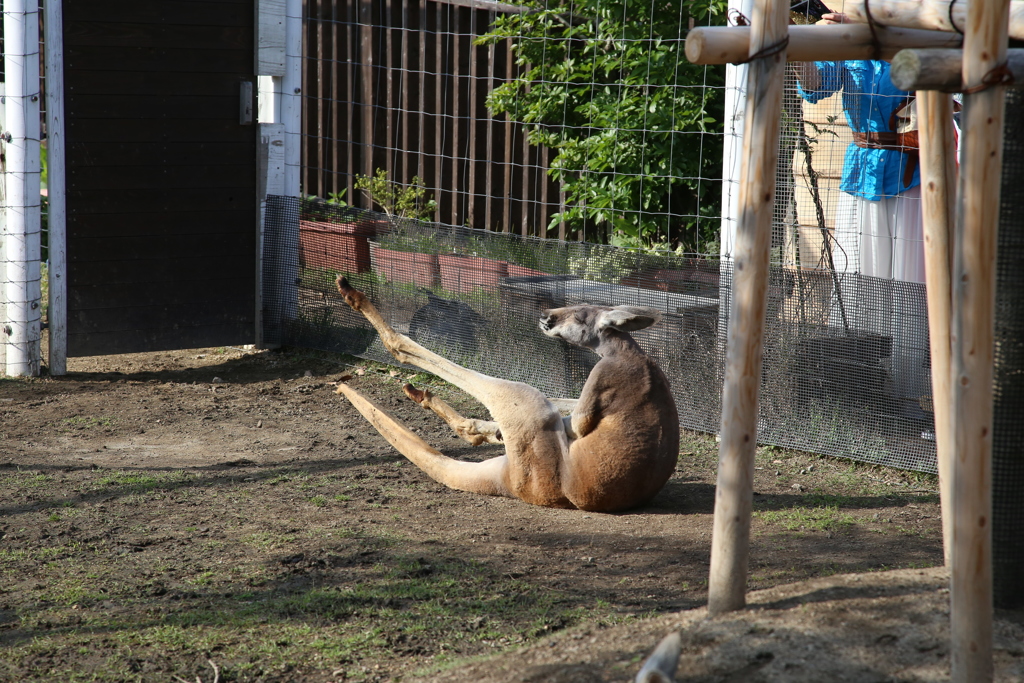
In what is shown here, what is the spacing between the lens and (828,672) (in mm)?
2596

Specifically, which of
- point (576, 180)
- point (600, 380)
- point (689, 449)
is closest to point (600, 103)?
point (576, 180)

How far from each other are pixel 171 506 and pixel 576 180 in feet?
15.6

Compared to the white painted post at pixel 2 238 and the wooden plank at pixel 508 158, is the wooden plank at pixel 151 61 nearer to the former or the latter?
the white painted post at pixel 2 238

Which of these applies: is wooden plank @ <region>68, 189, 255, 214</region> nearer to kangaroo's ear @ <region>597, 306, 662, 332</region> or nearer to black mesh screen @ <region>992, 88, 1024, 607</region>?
kangaroo's ear @ <region>597, 306, 662, 332</region>

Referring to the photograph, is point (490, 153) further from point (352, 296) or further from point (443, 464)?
point (443, 464)

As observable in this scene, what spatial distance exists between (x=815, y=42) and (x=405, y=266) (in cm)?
456

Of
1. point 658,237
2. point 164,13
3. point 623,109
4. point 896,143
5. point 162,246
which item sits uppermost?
point 164,13

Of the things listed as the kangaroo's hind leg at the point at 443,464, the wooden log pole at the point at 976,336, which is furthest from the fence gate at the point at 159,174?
the wooden log pole at the point at 976,336

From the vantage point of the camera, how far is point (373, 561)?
13.1 ft

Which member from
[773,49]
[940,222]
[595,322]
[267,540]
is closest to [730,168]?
[595,322]

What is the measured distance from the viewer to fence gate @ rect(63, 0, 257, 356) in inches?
284

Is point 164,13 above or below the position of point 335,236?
above

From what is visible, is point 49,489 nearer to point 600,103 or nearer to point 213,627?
point 213,627

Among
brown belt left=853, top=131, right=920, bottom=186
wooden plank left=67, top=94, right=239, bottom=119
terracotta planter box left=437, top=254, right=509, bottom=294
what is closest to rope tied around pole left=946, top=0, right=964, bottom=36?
brown belt left=853, top=131, right=920, bottom=186
